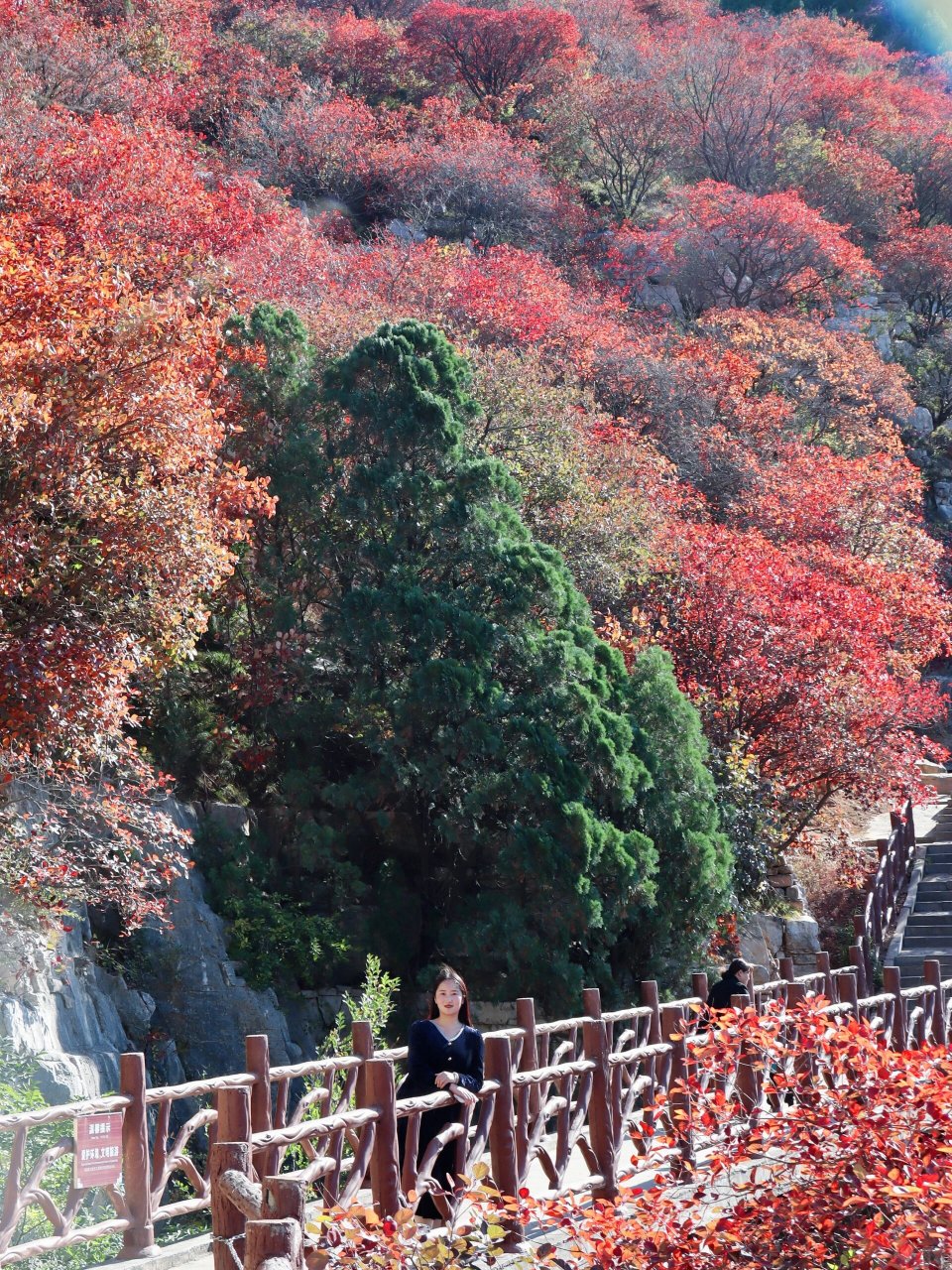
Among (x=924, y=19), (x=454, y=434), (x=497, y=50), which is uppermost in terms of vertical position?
(x=924, y=19)

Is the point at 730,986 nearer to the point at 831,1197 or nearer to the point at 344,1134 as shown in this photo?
the point at 344,1134

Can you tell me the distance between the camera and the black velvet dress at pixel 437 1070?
6.02 metres

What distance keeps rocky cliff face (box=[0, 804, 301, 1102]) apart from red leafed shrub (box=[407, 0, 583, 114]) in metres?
32.8

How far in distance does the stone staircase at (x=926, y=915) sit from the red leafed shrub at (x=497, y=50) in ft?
90.5

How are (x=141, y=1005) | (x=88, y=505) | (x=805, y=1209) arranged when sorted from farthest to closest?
1. (x=141, y=1005)
2. (x=88, y=505)
3. (x=805, y=1209)

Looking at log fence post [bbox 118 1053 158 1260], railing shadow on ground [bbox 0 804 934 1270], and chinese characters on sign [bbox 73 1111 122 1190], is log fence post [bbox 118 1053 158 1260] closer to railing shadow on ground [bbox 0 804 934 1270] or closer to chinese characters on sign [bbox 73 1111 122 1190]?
railing shadow on ground [bbox 0 804 934 1270]

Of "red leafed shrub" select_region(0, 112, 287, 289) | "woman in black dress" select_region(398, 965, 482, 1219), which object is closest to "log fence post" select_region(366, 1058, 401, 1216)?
"woman in black dress" select_region(398, 965, 482, 1219)

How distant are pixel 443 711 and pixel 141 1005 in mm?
4167

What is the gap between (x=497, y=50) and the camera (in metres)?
40.2

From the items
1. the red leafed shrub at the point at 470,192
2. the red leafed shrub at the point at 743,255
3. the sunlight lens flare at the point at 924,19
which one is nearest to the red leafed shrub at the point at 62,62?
the red leafed shrub at the point at 470,192

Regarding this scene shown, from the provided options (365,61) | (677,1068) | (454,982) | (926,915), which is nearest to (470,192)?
(365,61)

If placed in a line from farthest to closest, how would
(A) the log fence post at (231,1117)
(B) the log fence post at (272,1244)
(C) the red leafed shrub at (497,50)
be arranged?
(C) the red leafed shrub at (497,50) < (A) the log fence post at (231,1117) < (B) the log fence post at (272,1244)

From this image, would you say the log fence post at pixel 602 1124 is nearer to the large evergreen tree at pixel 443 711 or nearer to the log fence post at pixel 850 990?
the log fence post at pixel 850 990

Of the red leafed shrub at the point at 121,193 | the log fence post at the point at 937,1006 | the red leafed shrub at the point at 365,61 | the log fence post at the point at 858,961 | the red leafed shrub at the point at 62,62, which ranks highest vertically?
the red leafed shrub at the point at 365,61
